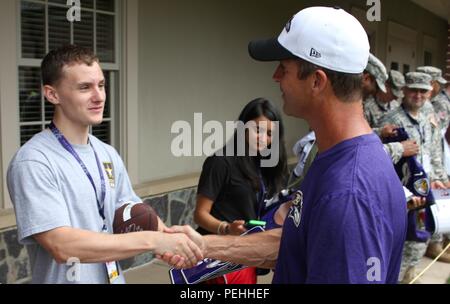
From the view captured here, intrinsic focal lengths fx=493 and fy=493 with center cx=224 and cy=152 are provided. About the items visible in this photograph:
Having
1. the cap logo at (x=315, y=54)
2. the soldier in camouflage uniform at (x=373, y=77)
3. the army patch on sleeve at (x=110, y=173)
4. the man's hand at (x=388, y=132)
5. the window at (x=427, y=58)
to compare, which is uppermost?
the window at (x=427, y=58)

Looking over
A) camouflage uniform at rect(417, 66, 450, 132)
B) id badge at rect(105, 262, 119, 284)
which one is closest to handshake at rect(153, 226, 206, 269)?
id badge at rect(105, 262, 119, 284)

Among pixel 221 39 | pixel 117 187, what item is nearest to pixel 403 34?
pixel 221 39

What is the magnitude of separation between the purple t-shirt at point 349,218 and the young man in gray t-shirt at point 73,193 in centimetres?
84

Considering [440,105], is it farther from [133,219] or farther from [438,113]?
[133,219]

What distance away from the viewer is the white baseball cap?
1.47m

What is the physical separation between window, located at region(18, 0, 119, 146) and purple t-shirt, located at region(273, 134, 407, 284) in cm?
325

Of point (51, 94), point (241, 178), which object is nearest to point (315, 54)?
point (51, 94)

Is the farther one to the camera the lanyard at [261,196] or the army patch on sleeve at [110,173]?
the lanyard at [261,196]

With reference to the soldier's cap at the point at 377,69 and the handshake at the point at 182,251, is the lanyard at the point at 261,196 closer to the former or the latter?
the handshake at the point at 182,251

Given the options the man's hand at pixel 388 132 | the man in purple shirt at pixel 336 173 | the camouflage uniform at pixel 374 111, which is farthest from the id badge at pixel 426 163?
the man in purple shirt at pixel 336 173

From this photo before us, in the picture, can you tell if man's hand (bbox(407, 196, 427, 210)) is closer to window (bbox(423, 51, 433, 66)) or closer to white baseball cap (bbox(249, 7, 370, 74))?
white baseball cap (bbox(249, 7, 370, 74))

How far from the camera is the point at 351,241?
1.25 m

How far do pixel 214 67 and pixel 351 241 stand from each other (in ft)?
16.8

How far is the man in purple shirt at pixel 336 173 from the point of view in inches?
50.2
